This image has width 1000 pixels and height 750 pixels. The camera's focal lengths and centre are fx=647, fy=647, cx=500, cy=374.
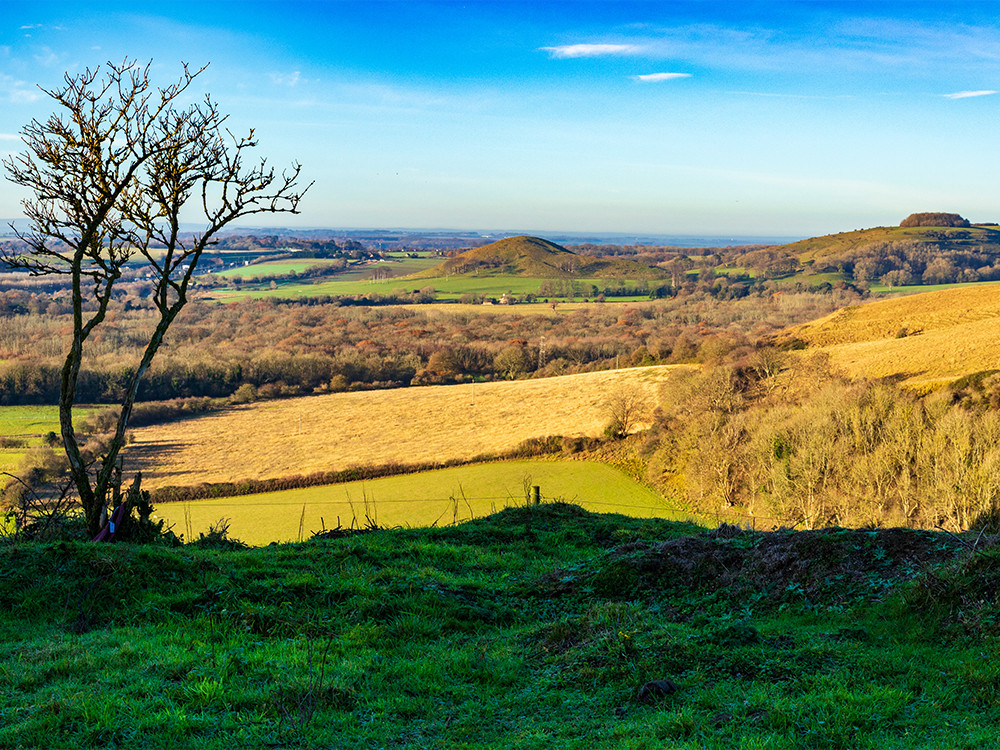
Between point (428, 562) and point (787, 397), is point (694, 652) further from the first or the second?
point (787, 397)

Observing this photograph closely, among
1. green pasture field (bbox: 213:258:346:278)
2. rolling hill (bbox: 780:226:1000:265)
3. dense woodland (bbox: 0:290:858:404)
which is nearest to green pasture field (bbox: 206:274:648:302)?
green pasture field (bbox: 213:258:346:278)

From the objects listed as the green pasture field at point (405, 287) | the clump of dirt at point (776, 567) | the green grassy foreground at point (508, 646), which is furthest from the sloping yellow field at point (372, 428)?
the green pasture field at point (405, 287)

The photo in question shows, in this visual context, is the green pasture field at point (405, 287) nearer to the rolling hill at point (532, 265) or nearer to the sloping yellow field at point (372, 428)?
the rolling hill at point (532, 265)

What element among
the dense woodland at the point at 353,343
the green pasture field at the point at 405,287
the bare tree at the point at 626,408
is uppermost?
the green pasture field at the point at 405,287

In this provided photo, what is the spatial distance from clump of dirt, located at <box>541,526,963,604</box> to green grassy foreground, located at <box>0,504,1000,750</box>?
0.04 m

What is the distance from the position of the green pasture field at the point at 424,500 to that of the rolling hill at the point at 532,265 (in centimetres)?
13106

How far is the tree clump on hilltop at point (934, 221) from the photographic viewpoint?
18132 centimetres

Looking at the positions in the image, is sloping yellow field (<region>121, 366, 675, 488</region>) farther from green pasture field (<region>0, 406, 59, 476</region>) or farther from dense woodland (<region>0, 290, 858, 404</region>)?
dense woodland (<region>0, 290, 858, 404</region>)

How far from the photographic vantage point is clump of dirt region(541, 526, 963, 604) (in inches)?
346

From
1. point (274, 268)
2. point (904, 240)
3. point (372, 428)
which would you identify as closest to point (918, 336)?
point (372, 428)

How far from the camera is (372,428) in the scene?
57281 millimetres

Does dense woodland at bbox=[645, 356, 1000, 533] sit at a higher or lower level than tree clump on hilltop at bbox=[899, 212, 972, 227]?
lower

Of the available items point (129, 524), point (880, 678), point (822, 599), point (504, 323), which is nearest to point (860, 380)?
point (822, 599)

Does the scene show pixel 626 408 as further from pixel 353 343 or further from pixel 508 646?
pixel 353 343
